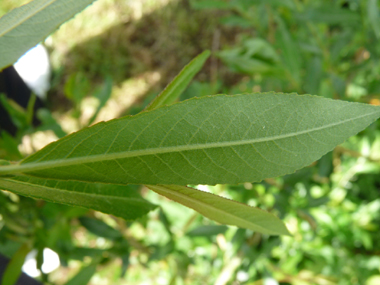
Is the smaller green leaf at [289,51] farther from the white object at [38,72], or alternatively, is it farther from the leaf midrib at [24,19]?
the white object at [38,72]

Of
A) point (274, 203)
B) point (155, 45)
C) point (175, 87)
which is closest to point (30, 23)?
point (175, 87)

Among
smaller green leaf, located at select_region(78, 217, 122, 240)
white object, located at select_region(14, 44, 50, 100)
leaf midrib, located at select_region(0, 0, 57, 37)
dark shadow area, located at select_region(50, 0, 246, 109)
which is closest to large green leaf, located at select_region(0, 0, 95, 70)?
leaf midrib, located at select_region(0, 0, 57, 37)

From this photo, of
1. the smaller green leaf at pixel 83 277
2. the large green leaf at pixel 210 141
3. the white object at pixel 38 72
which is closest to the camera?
the large green leaf at pixel 210 141

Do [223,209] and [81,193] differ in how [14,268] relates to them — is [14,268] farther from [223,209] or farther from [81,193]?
[223,209]

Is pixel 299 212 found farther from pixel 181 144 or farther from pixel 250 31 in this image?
pixel 250 31

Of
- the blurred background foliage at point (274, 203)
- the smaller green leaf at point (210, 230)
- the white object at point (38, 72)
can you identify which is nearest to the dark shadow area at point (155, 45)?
the white object at point (38, 72)

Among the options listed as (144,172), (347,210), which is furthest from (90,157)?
(347,210)
